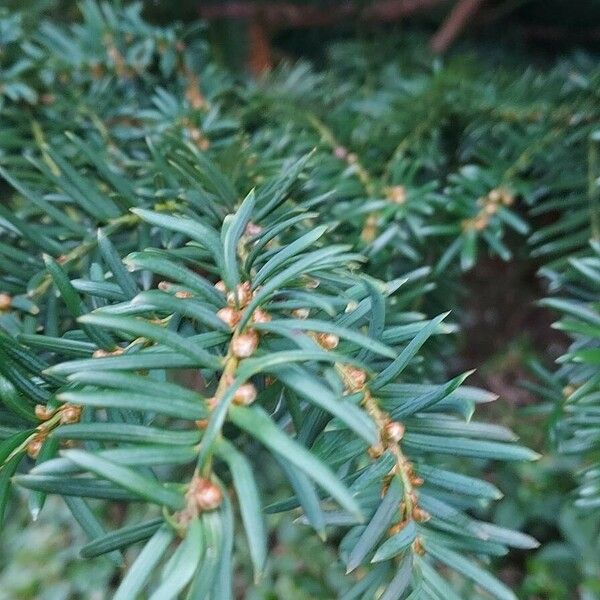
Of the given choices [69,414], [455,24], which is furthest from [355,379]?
[455,24]

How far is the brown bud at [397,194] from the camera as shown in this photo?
51cm

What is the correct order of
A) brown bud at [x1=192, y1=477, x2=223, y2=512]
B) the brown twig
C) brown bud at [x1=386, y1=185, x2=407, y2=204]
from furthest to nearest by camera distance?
the brown twig < brown bud at [x1=386, y1=185, x2=407, y2=204] < brown bud at [x1=192, y1=477, x2=223, y2=512]

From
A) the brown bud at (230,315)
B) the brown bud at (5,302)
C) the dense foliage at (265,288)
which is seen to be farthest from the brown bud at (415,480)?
the brown bud at (5,302)

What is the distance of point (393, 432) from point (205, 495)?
94 millimetres

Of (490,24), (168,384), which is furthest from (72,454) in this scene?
(490,24)

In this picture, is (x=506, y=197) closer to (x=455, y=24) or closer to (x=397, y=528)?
(x=397, y=528)

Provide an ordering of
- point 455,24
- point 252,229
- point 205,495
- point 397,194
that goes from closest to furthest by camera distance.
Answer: point 205,495 → point 252,229 → point 397,194 → point 455,24

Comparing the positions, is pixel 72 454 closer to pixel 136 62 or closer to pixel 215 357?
pixel 215 357

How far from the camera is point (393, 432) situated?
0.28 m

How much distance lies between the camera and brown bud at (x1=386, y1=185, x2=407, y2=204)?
0.51 metres

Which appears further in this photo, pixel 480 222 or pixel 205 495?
pixel 480 222

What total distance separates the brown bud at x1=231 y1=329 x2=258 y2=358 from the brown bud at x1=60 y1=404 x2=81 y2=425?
0.09 meters

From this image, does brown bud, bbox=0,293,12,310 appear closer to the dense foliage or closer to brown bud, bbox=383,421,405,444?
the dense foliage

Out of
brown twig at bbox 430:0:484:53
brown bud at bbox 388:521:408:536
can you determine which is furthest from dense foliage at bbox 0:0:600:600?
brown twig at bbox 430:0:484:53
